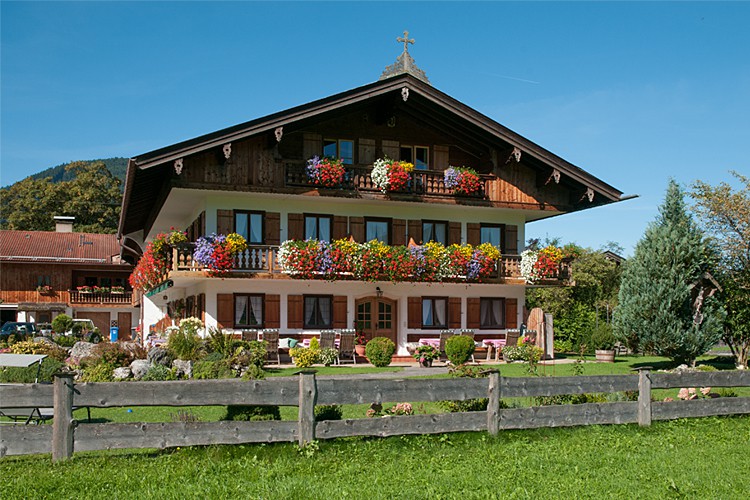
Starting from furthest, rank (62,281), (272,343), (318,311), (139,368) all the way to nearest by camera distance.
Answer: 1. (62,281)
2. (318,311)
3. (272,343)
4. (139,368)

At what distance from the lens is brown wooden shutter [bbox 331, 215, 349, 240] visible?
81.6 ft

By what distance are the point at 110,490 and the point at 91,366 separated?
9.43 m

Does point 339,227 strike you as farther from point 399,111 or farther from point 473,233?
point 473,233

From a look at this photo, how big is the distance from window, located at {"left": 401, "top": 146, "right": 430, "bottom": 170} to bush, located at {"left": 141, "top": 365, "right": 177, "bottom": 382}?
12721mm

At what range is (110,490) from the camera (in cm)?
775

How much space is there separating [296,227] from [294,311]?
268 centimetres

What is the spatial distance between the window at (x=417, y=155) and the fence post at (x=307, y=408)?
17.3 m

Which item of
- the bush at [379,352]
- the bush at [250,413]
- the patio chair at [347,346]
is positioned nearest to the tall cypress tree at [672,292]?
the bush at [379,352]

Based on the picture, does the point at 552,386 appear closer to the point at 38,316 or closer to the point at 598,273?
the point at 598,273

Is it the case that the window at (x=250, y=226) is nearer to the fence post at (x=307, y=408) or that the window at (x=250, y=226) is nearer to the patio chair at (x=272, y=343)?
the patio chair at (x=272, y=343)

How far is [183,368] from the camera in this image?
17016 millimetres

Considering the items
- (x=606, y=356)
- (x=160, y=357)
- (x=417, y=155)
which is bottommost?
(x=606, y=356)

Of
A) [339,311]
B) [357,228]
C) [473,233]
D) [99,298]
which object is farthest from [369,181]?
[99,298]

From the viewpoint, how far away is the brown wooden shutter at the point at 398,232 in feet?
83.7
